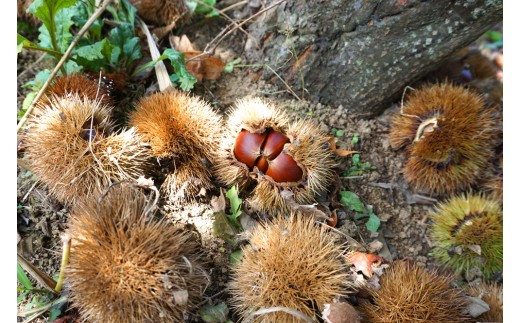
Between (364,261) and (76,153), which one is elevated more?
(76,153)

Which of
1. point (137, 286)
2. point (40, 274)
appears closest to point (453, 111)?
point (137, 286)

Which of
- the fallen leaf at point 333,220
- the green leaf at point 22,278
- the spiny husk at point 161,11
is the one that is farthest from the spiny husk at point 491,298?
the spiny husk at point 161,11

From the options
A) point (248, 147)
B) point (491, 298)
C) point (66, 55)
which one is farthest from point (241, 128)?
point (491, 298)

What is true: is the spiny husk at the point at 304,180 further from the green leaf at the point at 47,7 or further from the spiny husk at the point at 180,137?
the green leaf at the point at 47,7

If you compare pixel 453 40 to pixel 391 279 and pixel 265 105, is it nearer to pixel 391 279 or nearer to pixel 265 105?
pixel 265 105

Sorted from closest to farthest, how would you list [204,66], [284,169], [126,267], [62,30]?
[126,267]
[284,169]
[62,30]
[204,66]

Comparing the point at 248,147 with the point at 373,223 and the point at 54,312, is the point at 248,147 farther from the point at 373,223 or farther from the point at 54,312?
the point at 54,312

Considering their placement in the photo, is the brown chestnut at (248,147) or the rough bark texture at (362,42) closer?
the brown chestnut at (248,147)

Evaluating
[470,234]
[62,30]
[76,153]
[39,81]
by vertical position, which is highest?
[62,30]
